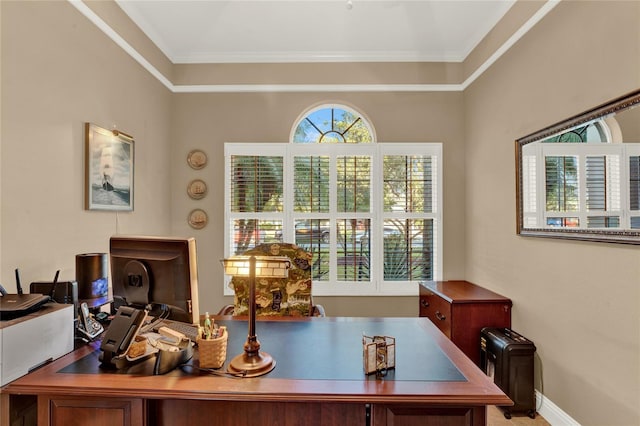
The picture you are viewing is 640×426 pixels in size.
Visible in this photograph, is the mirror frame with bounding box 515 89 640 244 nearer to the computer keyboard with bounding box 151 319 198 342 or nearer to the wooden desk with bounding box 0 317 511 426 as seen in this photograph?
the wooden desk with bounding box 0 317 511 426

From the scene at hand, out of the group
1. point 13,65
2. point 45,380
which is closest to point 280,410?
point 45,380

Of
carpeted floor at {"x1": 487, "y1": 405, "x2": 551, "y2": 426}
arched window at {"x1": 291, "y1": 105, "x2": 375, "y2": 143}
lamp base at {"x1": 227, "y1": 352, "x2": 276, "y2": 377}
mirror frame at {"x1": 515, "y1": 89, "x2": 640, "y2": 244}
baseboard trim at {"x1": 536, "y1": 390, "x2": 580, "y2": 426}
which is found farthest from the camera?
arched window at {"x1": 291, "y1": 105, "x2": 375, "y2": 143}

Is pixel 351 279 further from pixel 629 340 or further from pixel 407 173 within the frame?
pixel 629 340

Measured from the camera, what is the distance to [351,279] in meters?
3.37

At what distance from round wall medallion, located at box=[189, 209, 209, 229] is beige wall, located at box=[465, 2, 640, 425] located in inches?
115

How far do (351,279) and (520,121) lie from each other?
7.06 feet

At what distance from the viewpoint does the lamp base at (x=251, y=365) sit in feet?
3.84

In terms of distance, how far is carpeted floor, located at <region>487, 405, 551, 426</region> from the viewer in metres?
2.08

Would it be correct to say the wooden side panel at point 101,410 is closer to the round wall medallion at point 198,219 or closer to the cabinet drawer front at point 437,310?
the cabinet drawer front at point 437,310

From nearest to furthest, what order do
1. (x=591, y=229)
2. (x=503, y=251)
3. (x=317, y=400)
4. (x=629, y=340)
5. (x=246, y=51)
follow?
(x=317, y=400) < (x=629, y=340) < (x=591, y=229) < (x=503, y=251) < (x=246, y=51)

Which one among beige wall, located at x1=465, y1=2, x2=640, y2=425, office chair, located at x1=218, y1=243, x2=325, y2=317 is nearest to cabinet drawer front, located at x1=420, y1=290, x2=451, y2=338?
beige wall, located at x1=465, y1=2, x2=640, y2=425

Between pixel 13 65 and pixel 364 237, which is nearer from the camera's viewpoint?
pixel 13 65

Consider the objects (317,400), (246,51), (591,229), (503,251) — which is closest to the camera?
(317,400)

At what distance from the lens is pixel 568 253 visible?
1.93 m
